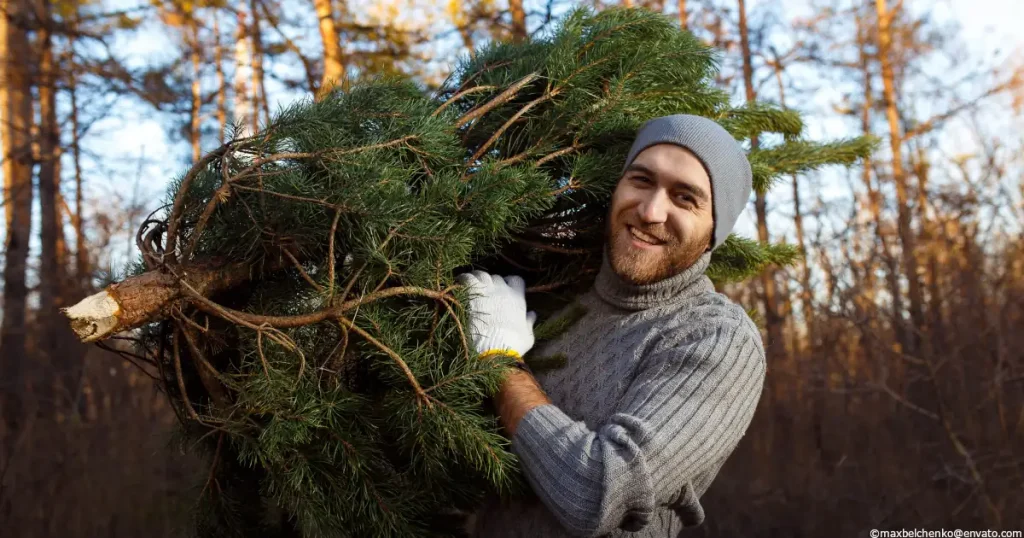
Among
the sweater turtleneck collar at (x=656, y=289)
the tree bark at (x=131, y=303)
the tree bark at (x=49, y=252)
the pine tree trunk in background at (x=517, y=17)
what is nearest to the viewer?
the tree bark at (x=131, y=303)

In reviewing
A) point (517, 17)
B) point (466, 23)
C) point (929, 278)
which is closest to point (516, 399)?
point (929, 278)

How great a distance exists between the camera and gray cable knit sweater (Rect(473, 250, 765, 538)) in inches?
64.1

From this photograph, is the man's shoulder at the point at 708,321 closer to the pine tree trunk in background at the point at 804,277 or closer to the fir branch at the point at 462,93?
the fir branch at the point at 462,93

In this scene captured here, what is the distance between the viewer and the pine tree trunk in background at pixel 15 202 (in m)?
5.52

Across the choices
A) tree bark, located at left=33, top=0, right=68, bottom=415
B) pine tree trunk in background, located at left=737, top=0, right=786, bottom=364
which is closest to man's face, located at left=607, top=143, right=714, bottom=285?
pine tree trunk in background, located at left=737, top=0, right=786, bottom=364

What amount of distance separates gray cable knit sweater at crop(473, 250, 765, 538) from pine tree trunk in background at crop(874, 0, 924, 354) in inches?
156

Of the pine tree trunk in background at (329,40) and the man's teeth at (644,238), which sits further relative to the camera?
the pine tree trunk in background at (329,40)

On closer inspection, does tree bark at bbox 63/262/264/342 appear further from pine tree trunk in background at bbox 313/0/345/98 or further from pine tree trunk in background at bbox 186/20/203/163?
pine tree trunk in background at bbox 186/20/203/163

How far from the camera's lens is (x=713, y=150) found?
2064mm

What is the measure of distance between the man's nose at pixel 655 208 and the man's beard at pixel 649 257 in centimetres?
→ 5

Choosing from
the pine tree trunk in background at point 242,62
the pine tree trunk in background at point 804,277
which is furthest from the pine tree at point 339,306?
the pine tree trunk in background at point 242,62

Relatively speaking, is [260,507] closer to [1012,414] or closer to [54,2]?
[1012,414]

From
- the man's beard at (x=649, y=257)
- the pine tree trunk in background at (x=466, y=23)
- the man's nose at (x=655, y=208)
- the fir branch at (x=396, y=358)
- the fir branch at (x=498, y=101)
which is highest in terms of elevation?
the pine tree trunk in background at (x=466, y=23)

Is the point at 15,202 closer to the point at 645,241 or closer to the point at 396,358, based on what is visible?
the point at 396,358
